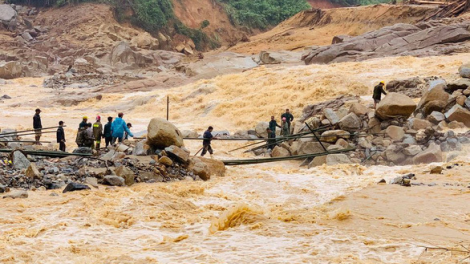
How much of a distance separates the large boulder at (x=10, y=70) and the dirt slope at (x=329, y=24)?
1350cm

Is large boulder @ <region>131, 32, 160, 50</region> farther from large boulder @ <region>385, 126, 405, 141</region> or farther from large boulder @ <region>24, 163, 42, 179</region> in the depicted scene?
large boulder @ <region>24, 163, 42, 179</region>

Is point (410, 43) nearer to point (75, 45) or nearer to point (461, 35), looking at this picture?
point (461, 35)

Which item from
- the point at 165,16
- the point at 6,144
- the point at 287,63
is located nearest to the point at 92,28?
the point at 165,16

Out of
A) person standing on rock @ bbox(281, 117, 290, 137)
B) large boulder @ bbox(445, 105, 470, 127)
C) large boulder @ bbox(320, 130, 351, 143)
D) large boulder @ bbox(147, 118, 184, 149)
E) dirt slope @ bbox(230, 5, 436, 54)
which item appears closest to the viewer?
large boulder @ bbox(147, 118, 184, 149)

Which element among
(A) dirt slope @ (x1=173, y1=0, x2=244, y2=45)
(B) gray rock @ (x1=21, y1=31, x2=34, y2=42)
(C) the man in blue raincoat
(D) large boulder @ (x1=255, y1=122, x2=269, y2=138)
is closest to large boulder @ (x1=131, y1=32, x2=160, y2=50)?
(B) gray rock @ (x1=21, y1=31, x2=34, y2=42)

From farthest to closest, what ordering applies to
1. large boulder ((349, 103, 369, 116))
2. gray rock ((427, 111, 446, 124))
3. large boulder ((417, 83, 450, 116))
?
large boulder ((349, 103, 369, 116)) → large boulder ((417, 83, 450, 116)) → gray rock ((427, 111, 446, 124))

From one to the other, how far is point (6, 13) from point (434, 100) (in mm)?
35853

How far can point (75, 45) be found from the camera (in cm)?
3744

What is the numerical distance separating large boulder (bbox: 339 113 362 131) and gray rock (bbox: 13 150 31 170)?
689 centimetres

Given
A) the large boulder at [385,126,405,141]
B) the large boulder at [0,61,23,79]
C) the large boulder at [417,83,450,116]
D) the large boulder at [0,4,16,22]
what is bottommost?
the large boulder at [385,126,405,141]

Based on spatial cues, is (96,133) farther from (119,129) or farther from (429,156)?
(429,156)

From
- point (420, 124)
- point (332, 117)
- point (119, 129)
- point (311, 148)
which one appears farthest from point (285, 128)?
point (119, 129)

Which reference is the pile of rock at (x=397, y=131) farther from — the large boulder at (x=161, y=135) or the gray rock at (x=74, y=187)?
the gray rock at (x=74, y=187)

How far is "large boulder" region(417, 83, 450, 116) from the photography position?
12.3 metres
